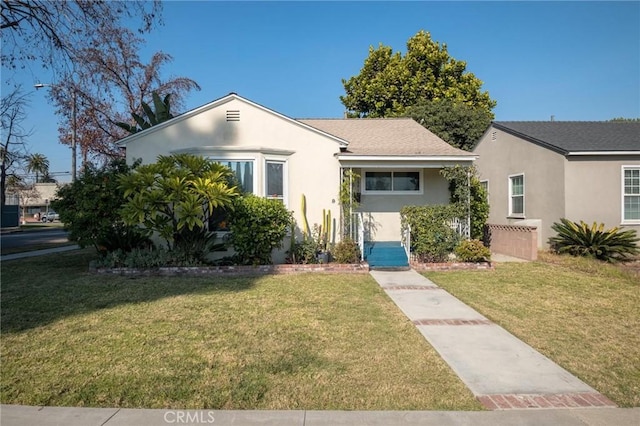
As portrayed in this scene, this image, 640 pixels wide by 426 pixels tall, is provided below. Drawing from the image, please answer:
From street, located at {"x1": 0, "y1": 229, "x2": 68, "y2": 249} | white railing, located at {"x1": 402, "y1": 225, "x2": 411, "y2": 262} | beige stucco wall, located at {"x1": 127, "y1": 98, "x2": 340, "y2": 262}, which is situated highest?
beige stucco wall, located at {"x1": 127, "y1": 98, "x2": 340, "y2": 262}

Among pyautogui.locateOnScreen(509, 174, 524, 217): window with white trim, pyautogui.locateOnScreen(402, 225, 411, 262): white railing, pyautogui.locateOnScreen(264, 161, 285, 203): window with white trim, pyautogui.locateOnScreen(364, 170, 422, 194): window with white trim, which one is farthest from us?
pyautogui.locateOnScreen(509, 174, 524, 217): window with white trim

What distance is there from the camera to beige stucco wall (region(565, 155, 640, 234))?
13094 mm

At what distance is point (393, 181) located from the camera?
12.4 meters

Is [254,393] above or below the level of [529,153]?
below

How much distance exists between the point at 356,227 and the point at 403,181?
2249mm

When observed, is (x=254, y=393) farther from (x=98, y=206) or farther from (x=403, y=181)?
(x=403, y=181)

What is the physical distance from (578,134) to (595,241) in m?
5.13

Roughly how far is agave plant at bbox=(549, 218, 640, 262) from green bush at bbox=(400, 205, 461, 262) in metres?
3.99

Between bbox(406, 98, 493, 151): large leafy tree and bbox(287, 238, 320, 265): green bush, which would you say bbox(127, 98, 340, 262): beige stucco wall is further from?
bbox(406, 98, 493, 151): large leafy tree

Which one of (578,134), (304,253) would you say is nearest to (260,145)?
(304,253)

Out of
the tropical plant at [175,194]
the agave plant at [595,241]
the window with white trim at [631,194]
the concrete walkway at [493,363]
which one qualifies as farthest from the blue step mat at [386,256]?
the window with white trim at [631,194]

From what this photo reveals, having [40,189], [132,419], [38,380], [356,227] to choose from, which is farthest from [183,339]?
[40,189]

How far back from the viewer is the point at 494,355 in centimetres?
466

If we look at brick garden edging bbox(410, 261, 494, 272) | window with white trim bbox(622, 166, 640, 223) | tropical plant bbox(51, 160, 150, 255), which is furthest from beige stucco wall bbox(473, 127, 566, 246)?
tropical plant bbox(51, 160, 150, 255)
